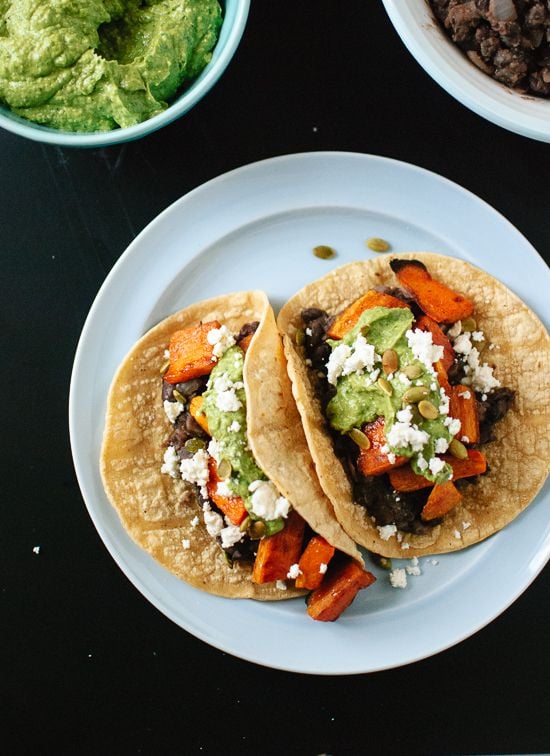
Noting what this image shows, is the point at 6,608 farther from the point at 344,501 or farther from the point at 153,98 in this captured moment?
the point at 153,98

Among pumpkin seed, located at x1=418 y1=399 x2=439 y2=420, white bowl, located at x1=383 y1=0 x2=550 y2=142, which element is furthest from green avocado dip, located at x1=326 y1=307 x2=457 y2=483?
white bowl, located at x1=383 y1=0 x2=550 y2=142

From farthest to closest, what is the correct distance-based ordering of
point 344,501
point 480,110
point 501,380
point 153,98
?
point 501,380, point 344,501, point 153,98, point 480,110

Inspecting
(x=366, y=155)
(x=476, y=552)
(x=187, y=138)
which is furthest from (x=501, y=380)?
(x=187, y=138)

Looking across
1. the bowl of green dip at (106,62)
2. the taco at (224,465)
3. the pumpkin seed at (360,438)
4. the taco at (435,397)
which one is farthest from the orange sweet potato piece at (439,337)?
the bowl of green dip at (106,62)

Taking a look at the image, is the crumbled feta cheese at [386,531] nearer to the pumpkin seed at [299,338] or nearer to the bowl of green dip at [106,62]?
the pumpkin seed at [299,338]

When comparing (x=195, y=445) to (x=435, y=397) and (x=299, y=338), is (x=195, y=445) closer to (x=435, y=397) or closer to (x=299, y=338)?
(x=299, y=338)

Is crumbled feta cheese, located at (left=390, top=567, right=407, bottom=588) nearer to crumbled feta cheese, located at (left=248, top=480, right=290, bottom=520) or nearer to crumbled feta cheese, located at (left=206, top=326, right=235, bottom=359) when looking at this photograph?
crumbled feta cheese, located at (left=248, top=480, right=290, bottom=520)
